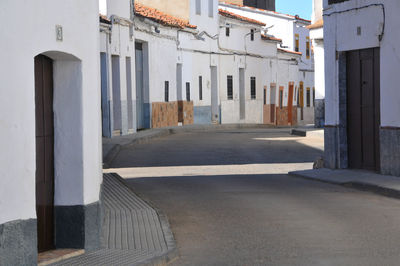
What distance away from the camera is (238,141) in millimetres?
29109

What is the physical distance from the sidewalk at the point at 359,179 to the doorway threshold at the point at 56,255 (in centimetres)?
678

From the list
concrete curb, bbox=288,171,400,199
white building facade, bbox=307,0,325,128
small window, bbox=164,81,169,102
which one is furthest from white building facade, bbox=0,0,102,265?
small window, bbox=164,81,169,102

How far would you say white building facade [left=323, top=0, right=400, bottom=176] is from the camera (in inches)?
625

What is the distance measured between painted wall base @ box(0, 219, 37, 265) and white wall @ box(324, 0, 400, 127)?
9.98m

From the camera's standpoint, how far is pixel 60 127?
8.47 meters

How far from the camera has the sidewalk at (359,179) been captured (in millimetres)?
14067

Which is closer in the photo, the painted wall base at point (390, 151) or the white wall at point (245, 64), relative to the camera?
the painted wall base at point (390, 151)

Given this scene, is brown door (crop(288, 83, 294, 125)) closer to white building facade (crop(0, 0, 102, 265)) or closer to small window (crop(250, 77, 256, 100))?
small window (crop(250, 77, 256, 100))

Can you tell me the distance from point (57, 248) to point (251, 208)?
14.0 feet

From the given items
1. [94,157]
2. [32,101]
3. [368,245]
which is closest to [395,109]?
[368,245]

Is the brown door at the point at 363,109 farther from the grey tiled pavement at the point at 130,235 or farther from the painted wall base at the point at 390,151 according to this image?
the grey tiled pavement at the point at 130,235

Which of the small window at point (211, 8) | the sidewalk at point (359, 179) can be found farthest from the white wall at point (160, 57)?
the sidewalk at point (359, 179)

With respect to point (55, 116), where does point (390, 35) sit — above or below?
above

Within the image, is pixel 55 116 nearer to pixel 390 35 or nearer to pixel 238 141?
pixel 390 35
